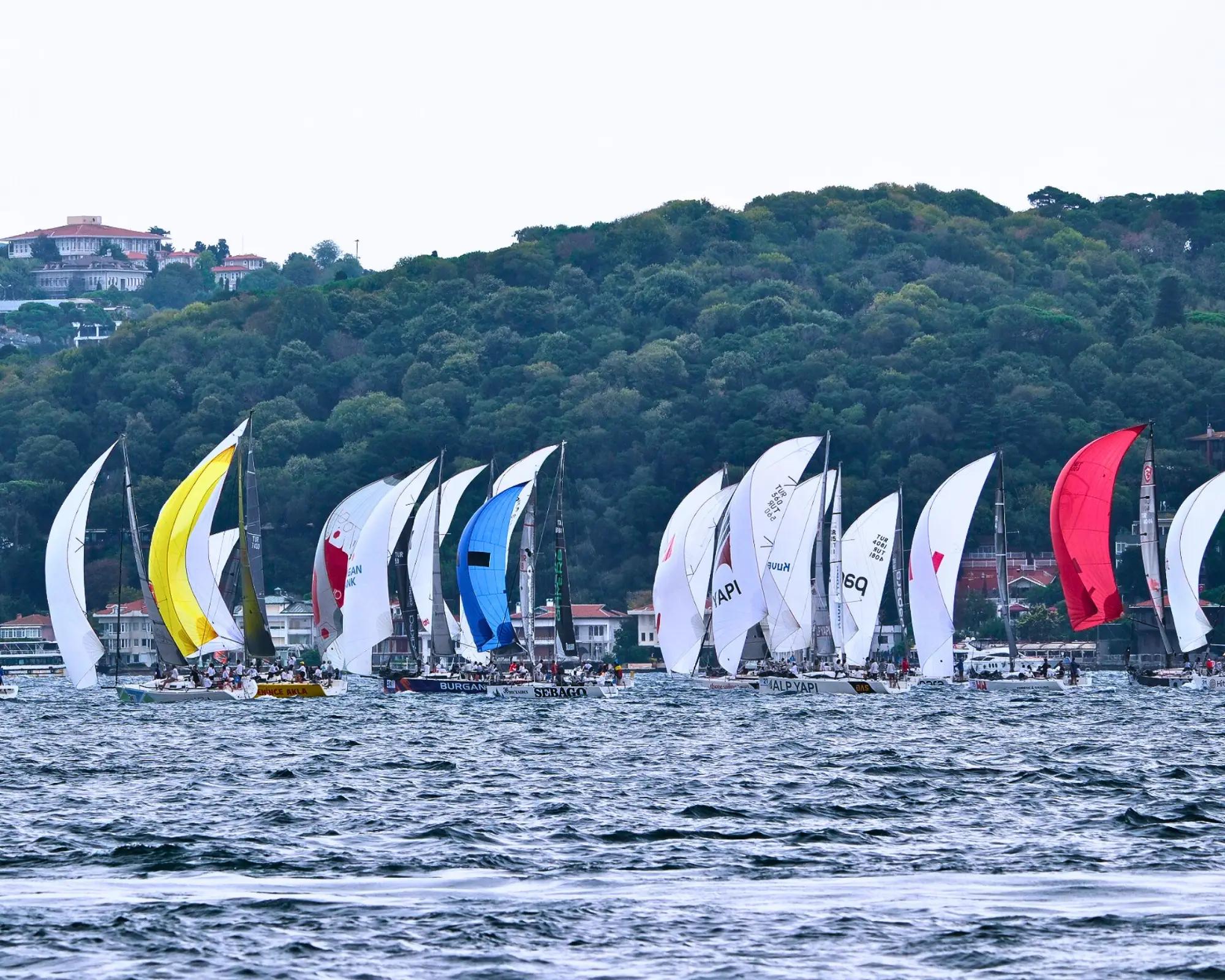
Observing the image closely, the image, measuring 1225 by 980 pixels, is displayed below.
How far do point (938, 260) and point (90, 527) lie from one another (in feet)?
260

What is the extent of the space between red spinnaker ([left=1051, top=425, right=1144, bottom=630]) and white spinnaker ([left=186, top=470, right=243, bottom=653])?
24.2 meters

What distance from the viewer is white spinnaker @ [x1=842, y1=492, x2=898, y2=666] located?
2904 inches

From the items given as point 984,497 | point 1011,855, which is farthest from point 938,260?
point 1011,855

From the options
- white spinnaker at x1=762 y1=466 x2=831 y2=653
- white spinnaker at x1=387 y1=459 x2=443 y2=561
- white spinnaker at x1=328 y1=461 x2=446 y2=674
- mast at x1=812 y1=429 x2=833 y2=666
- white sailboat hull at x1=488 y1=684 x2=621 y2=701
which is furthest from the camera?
mast at x1=812 y1=429 x2=833 y2=666

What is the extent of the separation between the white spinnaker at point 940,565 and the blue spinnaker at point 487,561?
12.4 meters

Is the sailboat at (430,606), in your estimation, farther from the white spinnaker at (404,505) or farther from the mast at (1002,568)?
the mast at (1002,568)

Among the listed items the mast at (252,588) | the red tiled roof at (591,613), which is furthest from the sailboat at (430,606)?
the red tiled roof at (591,613)

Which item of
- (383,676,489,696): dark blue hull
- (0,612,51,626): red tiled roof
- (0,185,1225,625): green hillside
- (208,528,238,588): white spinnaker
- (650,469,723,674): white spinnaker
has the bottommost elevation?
(383,676,489,696): dark blue hull

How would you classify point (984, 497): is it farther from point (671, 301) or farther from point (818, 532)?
point (818, 532)

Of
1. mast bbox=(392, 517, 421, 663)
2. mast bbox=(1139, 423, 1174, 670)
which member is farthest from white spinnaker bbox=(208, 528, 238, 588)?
mast bbox=(1139, 423, 1174, 670)

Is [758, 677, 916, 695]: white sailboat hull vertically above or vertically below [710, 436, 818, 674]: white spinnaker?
below

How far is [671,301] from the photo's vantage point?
17825cm

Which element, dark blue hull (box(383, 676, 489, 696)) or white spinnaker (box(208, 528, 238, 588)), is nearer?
dark blue hull (box(383, 676, 489, 696))

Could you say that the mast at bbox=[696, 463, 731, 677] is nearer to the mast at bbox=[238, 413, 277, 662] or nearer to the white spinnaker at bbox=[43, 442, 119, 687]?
the mast at bbox=[238, 413, 277, 662]
